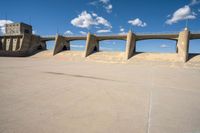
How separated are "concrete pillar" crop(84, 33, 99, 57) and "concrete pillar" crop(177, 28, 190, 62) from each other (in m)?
20.4

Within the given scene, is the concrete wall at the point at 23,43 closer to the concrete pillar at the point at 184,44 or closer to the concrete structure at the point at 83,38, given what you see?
the concrete structure at the point at 83,38

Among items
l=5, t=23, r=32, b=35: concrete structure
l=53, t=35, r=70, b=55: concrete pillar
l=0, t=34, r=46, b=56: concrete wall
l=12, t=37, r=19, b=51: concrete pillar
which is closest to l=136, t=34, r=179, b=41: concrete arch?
l=53, t=35, r=70, b=55: concrete pillar

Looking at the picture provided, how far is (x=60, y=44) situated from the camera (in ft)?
131

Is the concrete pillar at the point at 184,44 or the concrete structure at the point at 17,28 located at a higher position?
the concrete structure at the point at 17,28

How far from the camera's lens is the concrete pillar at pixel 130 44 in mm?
30241

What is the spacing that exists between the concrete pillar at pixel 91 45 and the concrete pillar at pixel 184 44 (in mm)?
20450

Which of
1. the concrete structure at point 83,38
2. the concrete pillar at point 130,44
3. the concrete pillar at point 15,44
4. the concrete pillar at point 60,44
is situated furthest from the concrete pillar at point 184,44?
the concrete pillar at point 15,44

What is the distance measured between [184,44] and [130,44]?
10.8 meters

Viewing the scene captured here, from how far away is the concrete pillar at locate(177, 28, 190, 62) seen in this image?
26031mm

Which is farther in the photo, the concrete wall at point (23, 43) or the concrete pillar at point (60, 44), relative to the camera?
the concrete wall at point (23, 43)

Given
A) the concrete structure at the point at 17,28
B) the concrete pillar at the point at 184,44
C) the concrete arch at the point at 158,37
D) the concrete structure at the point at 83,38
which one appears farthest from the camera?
the concrete structure at the point at 17,28

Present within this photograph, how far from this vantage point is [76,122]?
10.0 feet

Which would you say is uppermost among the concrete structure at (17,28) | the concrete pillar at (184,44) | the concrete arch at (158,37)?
the concrete structure at (17,28)

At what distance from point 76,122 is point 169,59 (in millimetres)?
27995
